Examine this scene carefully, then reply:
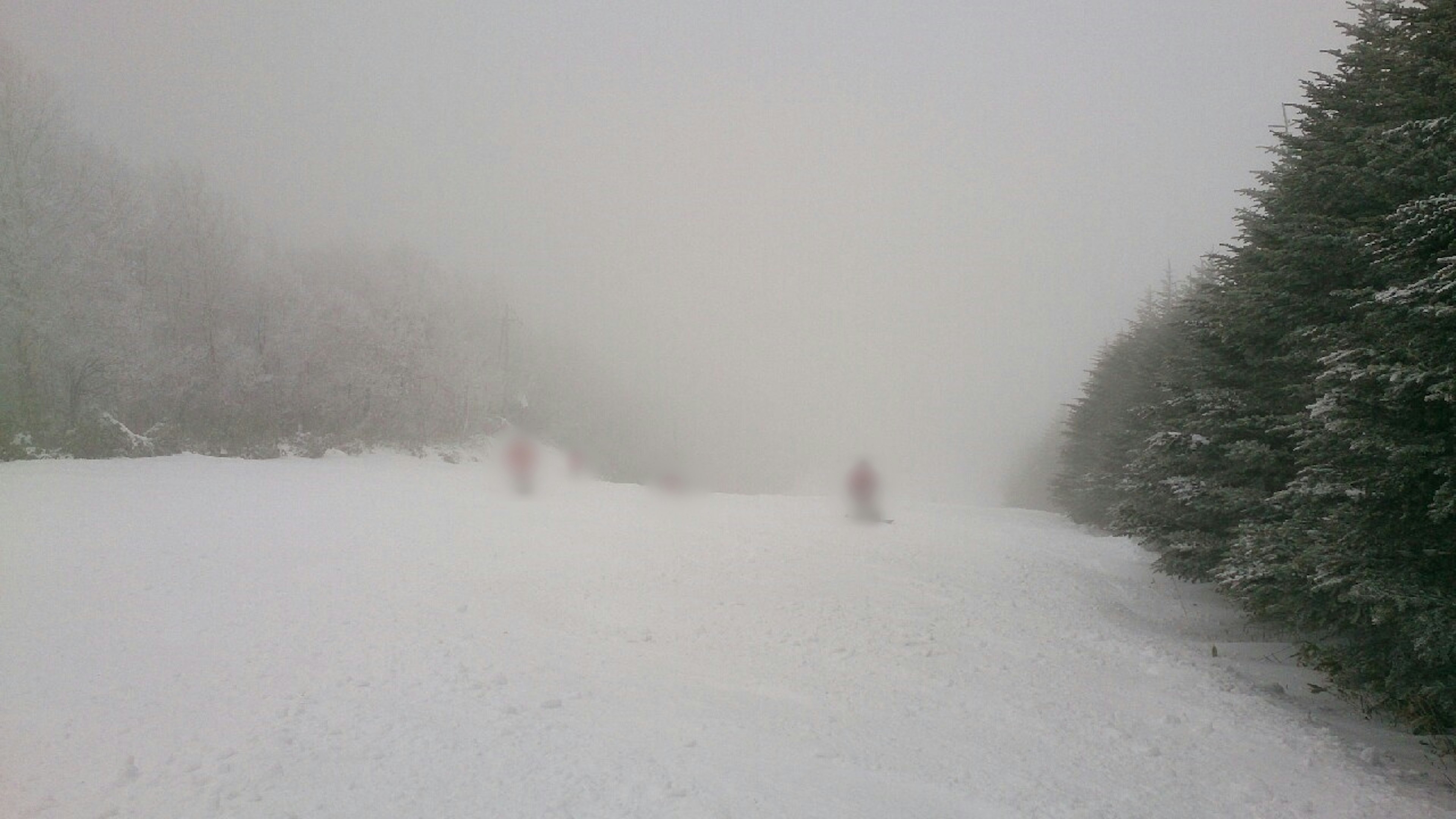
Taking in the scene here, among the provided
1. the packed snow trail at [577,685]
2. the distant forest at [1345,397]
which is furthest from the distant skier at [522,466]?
the distant forest at [1345,397]

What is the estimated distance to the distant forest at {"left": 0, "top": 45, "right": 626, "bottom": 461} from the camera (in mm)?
22625

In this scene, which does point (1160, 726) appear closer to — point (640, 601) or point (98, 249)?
point (640, 601)

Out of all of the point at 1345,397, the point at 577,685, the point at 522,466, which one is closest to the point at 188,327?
the point at 522,466

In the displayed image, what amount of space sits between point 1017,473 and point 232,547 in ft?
224

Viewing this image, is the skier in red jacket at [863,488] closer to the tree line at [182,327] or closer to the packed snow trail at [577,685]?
the packed snow trail at [577,685]

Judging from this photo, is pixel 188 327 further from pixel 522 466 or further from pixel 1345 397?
pixel 1345 397

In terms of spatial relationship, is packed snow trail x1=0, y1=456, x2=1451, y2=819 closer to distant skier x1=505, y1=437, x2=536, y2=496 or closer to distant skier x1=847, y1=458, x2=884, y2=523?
distant skier x1=505, y1=437, x2=536, y2=496

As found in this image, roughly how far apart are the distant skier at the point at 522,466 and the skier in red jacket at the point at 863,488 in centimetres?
1045

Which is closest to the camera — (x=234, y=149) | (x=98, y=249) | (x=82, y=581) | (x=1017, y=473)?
(x=82, y=581)

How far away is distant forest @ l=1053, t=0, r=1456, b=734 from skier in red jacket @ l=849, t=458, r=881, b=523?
8.18 metres

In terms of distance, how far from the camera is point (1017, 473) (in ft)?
225

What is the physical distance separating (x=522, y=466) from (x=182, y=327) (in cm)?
2514

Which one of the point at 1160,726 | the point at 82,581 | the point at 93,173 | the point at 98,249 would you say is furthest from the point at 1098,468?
the point at 93,173

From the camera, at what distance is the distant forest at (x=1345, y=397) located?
22.6 ft
